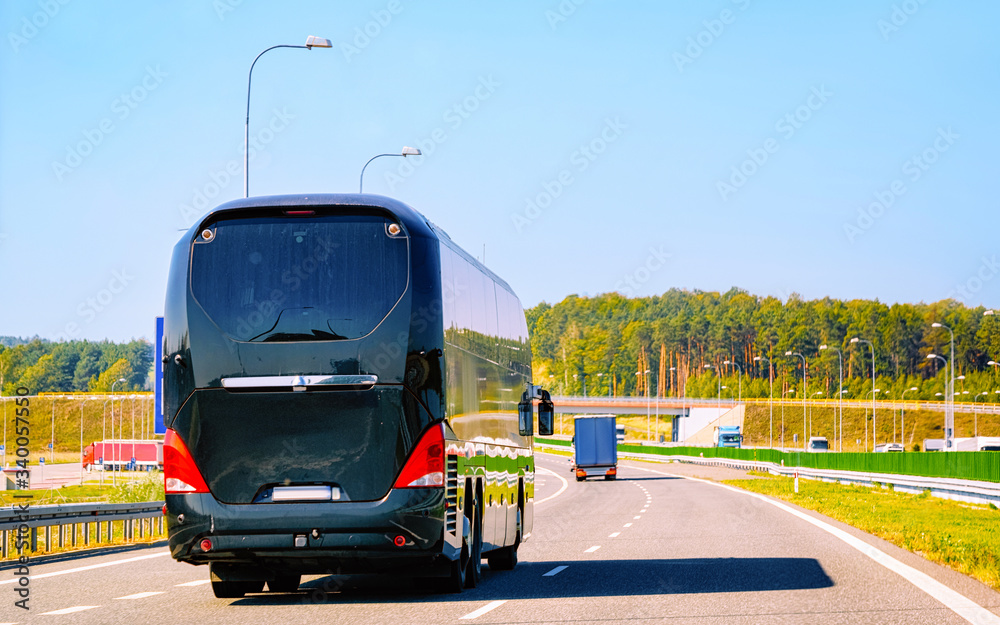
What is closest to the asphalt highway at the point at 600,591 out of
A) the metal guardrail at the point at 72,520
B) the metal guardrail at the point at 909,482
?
the metal guardrail at the point at 72,520

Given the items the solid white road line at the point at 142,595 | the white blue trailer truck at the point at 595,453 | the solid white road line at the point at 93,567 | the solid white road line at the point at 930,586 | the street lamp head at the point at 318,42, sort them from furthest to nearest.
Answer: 1. the white blue trailer truck at the point at 595,453
2. the street lamp head at the point at 318,42
3. the solid white road line at the point at 93,567
4. the solid white road line at the point at 142,595
5. the solid white road line at the point at 930,586

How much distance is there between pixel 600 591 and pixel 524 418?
4349 mm

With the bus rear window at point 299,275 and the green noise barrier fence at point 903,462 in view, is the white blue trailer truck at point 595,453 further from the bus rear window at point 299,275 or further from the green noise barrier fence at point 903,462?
the bus rear window at point 299,275

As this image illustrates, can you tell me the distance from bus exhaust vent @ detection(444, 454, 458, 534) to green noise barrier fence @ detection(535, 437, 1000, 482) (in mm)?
34474

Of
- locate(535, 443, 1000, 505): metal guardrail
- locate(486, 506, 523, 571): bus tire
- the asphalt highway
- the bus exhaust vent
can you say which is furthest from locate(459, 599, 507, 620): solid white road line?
locate(535, 443, 1000, 505): metal guardrail

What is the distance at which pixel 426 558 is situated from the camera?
11648mm

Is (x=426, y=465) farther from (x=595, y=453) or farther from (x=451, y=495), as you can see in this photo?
(x=595, y=453)

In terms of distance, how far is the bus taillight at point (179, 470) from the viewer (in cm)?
1147

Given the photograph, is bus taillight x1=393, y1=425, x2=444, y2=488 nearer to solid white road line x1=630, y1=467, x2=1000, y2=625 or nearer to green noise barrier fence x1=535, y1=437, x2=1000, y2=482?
solid white road line x1=630, y1=467, x2=1000, y2=625

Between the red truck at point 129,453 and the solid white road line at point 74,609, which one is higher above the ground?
the solid white road line at point 74,609

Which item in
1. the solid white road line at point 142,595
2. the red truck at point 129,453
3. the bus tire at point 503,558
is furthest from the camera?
the red truck at point 129,453

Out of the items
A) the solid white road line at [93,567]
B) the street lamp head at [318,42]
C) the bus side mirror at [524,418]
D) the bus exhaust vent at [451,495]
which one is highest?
the street lamp head at [318,42]

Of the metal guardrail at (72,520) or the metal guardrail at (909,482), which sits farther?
the metal guardrail at (909,482)

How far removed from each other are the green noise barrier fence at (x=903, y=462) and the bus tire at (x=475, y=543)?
3265 cm
